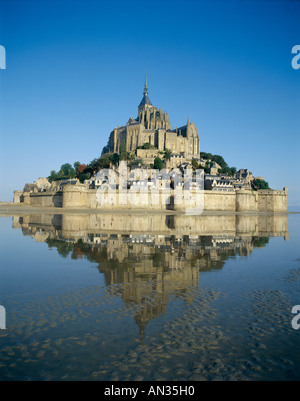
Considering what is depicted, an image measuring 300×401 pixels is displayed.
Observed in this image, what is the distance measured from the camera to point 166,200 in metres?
50.9

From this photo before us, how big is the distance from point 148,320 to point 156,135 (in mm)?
77657

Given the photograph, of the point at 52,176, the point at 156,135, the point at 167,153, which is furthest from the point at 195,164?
the point at 52,176

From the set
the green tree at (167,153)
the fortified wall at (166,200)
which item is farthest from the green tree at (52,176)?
the green tree at (167,153)

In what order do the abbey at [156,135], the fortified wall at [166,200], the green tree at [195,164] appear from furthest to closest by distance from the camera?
the abbey at [156,135] → the green tree at [195,164] → the fortified wall at [166,200]

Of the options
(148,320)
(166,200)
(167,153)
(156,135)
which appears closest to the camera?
(148,320)

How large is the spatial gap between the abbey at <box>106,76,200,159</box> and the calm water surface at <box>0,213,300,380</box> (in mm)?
67704

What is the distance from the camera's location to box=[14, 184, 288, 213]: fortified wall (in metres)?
50.4

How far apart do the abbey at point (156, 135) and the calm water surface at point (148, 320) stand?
222ft

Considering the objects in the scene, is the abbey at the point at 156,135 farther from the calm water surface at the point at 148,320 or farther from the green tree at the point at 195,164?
the calm water surface at the point at 148,320

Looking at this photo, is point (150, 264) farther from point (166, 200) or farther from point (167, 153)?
point (167, 153)

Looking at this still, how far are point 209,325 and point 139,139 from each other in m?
76.0

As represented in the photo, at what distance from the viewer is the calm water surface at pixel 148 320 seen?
13.6 feet
